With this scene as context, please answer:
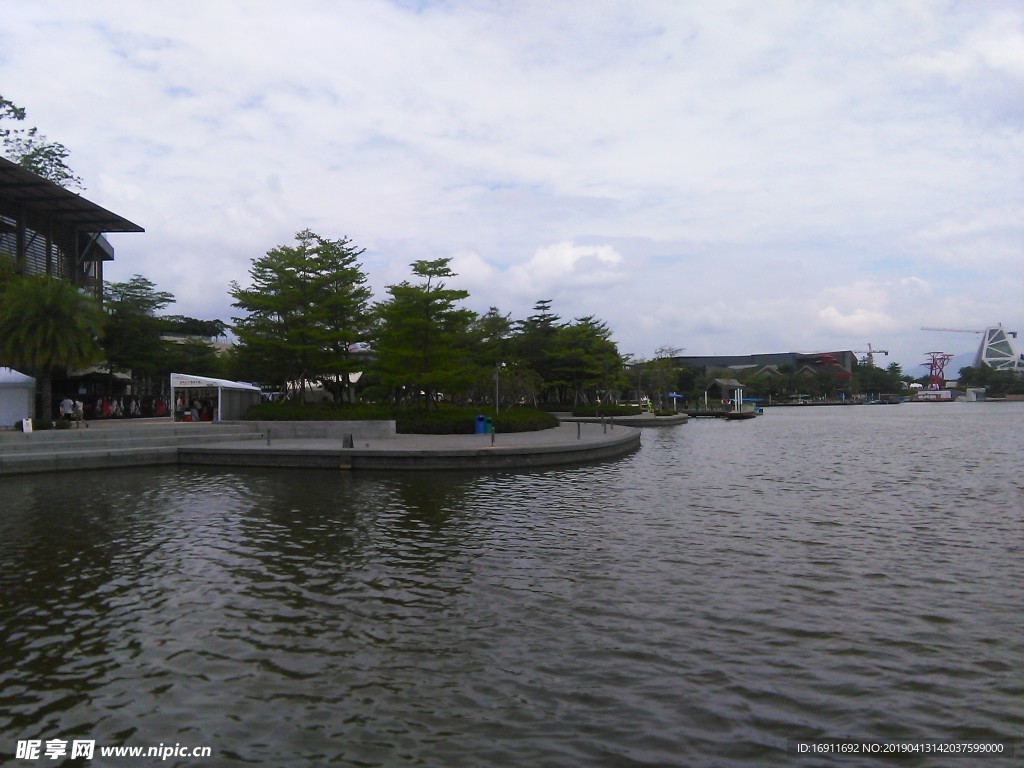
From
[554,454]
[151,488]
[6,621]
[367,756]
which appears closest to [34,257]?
[151,488]

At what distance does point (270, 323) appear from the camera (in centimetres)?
3569

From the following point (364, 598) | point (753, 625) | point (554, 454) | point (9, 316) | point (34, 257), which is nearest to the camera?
point (753, 625)

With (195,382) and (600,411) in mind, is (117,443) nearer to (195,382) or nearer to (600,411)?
(195,382)

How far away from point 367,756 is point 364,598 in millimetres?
3753

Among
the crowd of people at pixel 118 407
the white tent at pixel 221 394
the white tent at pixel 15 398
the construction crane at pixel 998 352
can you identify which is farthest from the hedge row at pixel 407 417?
the construction crane at pixel 998 352

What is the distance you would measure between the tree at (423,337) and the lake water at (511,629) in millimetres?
16864

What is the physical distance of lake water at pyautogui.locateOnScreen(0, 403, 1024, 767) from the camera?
17.9ft

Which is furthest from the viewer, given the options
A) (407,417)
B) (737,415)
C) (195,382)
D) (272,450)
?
(737,415)

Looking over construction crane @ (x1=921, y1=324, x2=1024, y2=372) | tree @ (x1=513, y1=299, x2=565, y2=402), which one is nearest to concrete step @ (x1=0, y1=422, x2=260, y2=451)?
tree @ (x1=513, y1=299, x2=565, y2=402)

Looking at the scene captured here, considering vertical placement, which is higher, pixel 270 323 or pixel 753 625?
pixel 270 323

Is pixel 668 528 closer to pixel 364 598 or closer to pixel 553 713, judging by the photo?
pixel 364 598

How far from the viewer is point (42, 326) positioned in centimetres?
2711

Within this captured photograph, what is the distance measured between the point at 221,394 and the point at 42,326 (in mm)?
7319

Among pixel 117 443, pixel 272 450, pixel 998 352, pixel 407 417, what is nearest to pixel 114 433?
pixel 117 443
